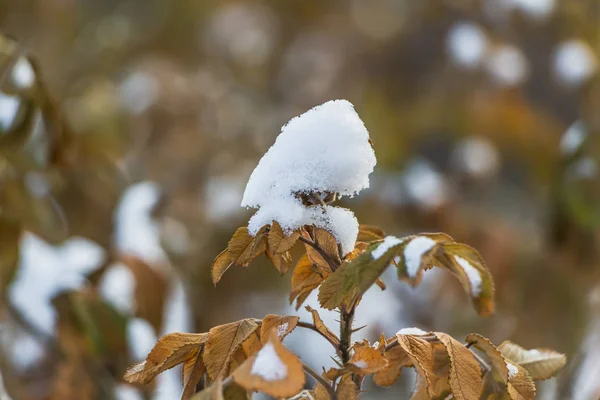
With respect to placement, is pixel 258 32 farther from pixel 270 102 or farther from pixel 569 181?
pixel 569 181

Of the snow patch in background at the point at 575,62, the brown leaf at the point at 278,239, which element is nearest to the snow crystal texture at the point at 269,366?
the brown leaf at the point at 278,239

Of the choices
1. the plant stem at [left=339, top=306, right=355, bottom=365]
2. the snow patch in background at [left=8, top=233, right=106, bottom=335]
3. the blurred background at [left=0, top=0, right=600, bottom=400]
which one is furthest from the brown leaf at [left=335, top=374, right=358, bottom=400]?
the snow patch in background at [left=8, top=233, right=106, bottom=335]

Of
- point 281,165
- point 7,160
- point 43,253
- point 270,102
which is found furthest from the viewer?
point 270,102

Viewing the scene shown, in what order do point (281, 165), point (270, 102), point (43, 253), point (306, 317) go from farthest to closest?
point (270, 102) → point (306, 317) → point (43, 253) → point (281, 165)

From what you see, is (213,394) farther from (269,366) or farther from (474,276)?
(474,276)

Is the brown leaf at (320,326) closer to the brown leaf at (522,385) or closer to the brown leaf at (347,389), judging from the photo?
the brown leaf at (347,389)

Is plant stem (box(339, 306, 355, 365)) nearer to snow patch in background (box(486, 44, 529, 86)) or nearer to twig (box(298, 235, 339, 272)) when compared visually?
twig (box(298, 235, 339, 272))

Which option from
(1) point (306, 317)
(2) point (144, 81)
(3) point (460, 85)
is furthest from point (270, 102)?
(1) point (306, 317)
